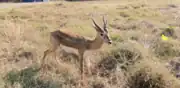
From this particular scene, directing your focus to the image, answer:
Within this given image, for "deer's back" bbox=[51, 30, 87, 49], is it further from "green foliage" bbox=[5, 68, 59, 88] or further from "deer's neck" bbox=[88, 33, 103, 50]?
"green foliage" bbox=[5, 68, 59, 88]

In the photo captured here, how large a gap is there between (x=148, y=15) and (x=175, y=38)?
24.5 feet

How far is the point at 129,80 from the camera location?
25.3 ft

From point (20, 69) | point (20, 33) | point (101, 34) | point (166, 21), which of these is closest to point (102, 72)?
point (101, 34)

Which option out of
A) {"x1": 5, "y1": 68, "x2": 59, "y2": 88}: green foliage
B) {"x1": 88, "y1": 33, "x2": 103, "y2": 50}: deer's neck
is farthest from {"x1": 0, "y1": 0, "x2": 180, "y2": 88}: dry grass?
{"x1": 88, "y1": 33, "x2": 103, "y2": 50}: deer's neck

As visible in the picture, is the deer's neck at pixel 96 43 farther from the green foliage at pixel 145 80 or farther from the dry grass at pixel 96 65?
the green foliage at pixel 145 80

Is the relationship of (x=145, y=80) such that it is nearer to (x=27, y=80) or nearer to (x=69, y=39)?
(x=69, y=39)

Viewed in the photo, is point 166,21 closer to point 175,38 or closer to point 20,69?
point 175,38

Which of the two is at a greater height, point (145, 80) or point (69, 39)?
point (69, 39)

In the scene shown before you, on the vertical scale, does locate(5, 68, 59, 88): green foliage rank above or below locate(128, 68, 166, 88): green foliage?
below

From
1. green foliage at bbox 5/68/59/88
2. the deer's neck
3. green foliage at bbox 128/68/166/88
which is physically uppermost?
the deer's neck

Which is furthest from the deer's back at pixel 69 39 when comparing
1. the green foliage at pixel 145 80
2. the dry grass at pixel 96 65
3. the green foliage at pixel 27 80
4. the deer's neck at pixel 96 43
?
the green foliage at pixel 145 80

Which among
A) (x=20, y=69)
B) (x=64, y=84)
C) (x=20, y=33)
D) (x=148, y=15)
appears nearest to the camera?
(x=64, y=84)

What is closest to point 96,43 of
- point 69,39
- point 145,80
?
point 69,39

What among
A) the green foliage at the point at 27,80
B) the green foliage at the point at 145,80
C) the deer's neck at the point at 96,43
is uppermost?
the deer's neck at the point at 96,43
